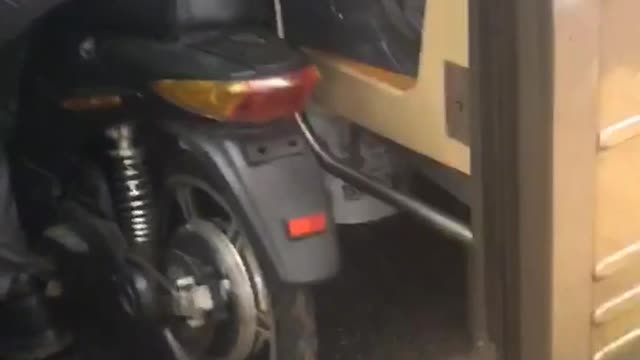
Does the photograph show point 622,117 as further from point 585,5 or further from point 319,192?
point 319,192

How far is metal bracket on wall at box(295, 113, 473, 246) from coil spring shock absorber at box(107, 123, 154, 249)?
0.19 meters

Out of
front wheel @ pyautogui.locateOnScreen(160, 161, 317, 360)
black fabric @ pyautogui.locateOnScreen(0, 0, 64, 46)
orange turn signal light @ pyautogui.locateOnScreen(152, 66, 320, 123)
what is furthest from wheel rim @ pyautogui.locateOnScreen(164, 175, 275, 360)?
black fabric @ pyautogui.locateOnScreen(0, 0, 64, 46)

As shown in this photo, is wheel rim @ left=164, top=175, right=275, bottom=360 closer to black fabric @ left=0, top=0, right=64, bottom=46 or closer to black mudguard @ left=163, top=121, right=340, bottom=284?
black mudguard @ left=163, top=121, right=340, bottom=284

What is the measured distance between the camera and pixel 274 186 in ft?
4.03

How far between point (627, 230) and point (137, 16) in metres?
0.54

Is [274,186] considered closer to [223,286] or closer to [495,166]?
[223,286]

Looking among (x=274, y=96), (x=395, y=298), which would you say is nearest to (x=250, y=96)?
(x=274, y=96)

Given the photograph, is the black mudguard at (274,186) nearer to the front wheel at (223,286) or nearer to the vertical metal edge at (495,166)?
the front wheel at (223,286)

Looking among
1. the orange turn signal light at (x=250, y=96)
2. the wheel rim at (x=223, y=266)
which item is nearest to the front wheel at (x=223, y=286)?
the wheel rim at (x=223, y=266)

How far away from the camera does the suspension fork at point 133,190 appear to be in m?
1.34

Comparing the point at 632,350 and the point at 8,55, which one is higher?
the point at 8,55

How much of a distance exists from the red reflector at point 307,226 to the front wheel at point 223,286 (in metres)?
0.04

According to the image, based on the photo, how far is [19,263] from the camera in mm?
1352

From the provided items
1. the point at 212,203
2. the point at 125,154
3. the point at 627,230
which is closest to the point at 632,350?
the point at 627,230
